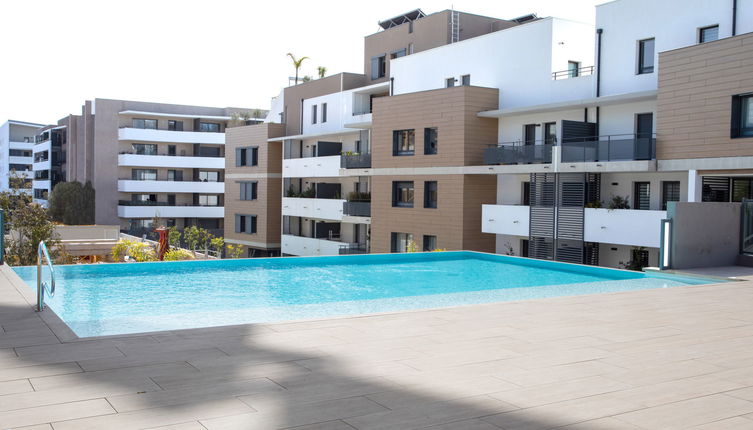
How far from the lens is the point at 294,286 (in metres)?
17.4

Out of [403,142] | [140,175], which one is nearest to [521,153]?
[403,142]

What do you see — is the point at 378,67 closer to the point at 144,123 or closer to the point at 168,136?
the point at 168,136

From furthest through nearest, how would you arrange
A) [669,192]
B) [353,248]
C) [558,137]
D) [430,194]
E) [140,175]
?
[140,175] → [353,248] → [430,194] → [558,137] → [669,192]

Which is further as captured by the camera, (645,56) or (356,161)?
(356,161)

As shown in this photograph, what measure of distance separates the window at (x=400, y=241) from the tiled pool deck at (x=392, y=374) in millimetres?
25381

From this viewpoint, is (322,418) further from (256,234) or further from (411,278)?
(256,234)

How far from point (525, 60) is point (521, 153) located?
4509 millimetres

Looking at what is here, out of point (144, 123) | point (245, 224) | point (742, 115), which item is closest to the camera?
point (742, 115)

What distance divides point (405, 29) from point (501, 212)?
15614 mm

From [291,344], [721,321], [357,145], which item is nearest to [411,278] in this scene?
[721,321]

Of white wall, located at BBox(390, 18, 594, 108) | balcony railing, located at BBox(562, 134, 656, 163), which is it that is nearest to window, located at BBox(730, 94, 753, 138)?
balcony railing, located at BBox(562, 134, 656, 163)

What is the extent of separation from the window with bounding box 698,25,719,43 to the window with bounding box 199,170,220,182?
5383 cm

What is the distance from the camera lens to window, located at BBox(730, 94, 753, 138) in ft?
69.8

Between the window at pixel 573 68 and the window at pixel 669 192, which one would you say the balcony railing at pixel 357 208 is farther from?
the window at pixel 669 192
